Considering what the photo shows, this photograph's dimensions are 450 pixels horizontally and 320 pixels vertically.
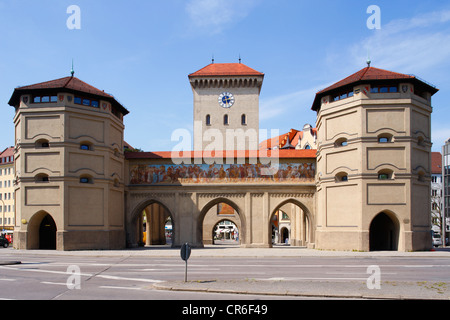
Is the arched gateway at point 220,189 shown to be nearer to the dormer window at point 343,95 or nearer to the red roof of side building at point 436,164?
the dormer window at point 343,95


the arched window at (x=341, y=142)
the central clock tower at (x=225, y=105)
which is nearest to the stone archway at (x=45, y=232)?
the central clock tower at (x=225, y=105)

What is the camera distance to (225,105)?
2372 inches

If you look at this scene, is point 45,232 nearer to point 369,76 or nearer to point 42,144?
point 42,144

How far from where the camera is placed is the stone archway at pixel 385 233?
3809 centimetres

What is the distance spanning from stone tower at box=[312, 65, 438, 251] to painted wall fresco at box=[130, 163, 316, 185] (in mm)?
5782

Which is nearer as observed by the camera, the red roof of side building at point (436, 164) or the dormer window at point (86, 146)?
the dormer window at point (86, 146)

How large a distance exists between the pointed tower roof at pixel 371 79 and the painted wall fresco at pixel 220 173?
729 centimetres

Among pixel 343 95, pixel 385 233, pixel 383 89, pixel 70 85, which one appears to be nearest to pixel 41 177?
pixel 70 85

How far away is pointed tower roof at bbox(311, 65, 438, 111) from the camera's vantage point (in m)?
37.3

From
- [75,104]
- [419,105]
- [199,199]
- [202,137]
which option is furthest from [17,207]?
[419,105]

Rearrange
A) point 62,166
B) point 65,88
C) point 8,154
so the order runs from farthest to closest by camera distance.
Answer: point 8,154 < point 62,166 < point 65,88

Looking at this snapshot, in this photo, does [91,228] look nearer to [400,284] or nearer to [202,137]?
[202,137]

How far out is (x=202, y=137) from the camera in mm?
60875

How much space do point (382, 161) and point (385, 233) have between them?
7.12m
